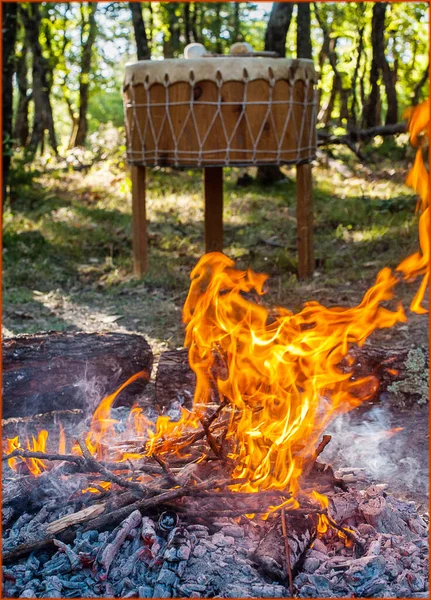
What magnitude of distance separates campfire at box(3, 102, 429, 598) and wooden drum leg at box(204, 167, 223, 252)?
393 centimetres

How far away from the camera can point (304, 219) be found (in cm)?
763

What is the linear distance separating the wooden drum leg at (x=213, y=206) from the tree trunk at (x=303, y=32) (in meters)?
4.29

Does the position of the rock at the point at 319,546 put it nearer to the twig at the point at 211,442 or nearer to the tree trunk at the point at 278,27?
the twig at the point at 211,442

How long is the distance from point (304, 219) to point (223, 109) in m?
1.53

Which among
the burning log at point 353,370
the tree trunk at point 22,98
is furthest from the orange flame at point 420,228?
the tree trunk at point 22,98

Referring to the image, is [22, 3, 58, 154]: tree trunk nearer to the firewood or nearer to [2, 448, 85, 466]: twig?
[2, 448, 85, 466]: twig

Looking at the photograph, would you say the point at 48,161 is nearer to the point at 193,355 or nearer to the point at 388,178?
the point at 388,178

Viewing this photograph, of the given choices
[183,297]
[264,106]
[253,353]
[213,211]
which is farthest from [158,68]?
[253,353]

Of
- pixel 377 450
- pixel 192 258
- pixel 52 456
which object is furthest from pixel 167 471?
pixel 192 258

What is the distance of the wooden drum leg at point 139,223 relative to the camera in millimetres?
7844

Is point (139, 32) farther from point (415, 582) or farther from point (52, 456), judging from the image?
point (415, 582)

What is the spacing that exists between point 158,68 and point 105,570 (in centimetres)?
531

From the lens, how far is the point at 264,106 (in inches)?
269

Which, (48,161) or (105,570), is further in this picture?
(48,161)
